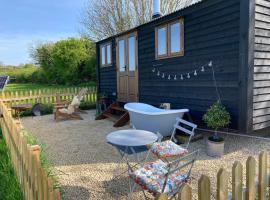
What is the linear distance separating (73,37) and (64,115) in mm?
12418

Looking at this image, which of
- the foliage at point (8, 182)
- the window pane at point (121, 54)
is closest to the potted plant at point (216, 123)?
the foliage at point (8, 182)

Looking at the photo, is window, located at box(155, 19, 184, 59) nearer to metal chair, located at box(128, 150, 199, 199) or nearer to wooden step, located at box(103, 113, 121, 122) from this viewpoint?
wooden step, located at box(103, 113, 121, 122)

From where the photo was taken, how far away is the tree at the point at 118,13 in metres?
15.2

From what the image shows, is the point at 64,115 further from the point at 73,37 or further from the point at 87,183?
the point at 73,37

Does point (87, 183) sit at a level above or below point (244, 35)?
below

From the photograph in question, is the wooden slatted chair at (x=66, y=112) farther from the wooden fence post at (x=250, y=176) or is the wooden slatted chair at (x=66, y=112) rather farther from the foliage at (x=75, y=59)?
the foliage at (x=75, y=59)

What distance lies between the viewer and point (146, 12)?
50.2ft

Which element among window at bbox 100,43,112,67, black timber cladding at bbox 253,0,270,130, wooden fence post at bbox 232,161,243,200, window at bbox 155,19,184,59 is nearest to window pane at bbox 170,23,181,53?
window at bbox 155,19,184,59

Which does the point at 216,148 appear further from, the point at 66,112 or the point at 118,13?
the point at 118,13

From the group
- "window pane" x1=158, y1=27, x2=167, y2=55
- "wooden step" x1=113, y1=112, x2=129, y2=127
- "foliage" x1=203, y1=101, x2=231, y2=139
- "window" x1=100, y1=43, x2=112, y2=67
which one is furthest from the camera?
"window" x1=100, y1=43, x2=112, y2=67

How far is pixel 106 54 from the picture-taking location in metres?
9.47

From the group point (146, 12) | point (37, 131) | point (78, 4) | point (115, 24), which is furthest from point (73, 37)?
point (37, 131)

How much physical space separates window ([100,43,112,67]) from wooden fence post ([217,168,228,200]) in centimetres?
815

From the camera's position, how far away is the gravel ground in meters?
2.89
